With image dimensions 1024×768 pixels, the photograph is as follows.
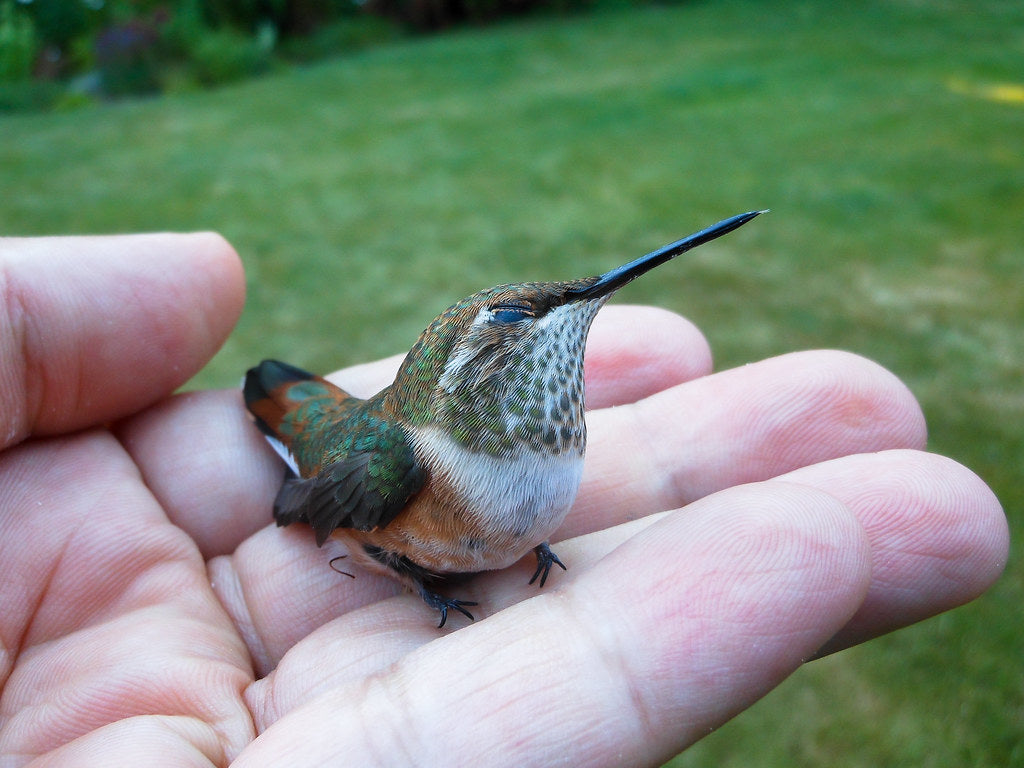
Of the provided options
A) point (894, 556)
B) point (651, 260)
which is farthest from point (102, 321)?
point (894, 556)

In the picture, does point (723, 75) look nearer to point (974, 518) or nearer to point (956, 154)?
point (956, 154)

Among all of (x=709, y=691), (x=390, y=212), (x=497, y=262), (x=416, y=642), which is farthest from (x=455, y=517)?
(x=390, y=212)

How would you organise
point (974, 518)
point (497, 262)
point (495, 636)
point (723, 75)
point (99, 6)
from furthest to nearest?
point (99, 6) < point (723, 75) < point (497, 262) < point (974, 518) < point (495, 636)

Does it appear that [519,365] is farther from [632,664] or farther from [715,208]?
[715,208]

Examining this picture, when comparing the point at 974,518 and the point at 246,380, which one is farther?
the point at 246,380

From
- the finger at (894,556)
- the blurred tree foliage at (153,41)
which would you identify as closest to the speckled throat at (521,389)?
the finger at (894,556)

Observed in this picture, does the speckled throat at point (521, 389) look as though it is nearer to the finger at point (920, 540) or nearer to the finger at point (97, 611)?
the finger at point (920, 540)
